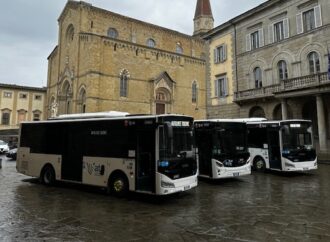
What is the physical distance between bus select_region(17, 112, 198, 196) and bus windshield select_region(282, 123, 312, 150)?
6.63 meters

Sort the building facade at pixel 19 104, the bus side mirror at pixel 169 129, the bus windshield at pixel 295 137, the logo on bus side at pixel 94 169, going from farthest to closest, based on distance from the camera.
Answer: the building facade at pixel 19 104 → the bus windshield at pixel 295 137 → the logo on bus side at pixel 94 169 → the bus side mirror at pixel 169 129

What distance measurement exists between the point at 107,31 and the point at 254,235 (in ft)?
131

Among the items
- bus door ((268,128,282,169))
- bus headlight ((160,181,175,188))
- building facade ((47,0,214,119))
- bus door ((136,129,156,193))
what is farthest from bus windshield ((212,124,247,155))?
building facade ((47,0,214,119))

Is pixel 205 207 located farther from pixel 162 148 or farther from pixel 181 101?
pixel 181 101

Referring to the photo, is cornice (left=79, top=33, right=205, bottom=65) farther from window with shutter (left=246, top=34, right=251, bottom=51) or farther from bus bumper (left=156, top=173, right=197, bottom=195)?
bus bumper (left=156, top=173, right=197, bottom=195)

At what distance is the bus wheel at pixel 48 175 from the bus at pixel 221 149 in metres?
6.31

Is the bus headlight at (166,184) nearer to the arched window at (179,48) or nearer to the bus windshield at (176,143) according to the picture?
the bus windshield at (176,143)

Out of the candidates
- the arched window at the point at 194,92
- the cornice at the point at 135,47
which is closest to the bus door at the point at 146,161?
the cornice at the point at 135,47

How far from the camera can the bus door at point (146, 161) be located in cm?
845

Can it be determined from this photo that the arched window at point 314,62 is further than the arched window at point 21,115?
No

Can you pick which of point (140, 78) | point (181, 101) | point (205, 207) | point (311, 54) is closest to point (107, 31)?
point (140, 78)

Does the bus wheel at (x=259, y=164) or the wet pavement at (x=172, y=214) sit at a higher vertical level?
the bus wheel at (x=259, y=164)

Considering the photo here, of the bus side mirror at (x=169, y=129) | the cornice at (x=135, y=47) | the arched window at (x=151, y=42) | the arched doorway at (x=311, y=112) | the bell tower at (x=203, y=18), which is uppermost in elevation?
the bell tower at (x=203, y=18)

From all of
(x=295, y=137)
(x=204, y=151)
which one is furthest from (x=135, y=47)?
(x=204, y=151)
